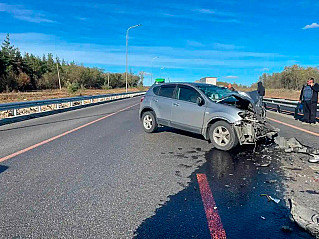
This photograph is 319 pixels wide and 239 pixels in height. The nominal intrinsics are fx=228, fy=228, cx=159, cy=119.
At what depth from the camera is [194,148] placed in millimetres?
6160

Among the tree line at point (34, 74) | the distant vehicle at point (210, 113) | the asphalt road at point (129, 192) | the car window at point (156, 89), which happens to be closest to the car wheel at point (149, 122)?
the distant vehicle at point (210, 113)

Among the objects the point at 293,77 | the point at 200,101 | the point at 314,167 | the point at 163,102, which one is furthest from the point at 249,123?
the point at 293,77

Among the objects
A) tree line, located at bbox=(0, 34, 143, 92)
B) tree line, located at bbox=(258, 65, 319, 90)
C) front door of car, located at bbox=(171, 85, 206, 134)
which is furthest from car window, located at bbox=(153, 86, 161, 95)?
tree line, located at bbox=(258, 65, 319, 90)

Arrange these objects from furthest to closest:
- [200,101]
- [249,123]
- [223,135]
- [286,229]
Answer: [200,101] < [223,135] < [249,123] < [286,229]

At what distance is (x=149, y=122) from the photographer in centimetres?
818

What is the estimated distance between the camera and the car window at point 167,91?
751 centimetres

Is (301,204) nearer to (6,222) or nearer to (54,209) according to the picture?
(54,209)

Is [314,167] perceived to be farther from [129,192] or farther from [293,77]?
[293,77]

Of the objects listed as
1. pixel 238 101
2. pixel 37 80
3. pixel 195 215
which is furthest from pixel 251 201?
pixel 37 80

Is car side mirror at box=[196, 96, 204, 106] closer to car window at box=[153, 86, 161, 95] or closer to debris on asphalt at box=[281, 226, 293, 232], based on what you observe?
car window at box=[153, 86, 161, 95]

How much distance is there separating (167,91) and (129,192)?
184 inches

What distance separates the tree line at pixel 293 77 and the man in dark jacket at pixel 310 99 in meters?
76.1

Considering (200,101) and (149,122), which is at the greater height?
(200,101)

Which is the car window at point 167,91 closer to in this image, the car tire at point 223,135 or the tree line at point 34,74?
the car tire at point 223,135
